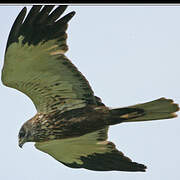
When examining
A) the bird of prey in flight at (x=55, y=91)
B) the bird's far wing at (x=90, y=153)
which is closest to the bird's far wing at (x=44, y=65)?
the bird of prey in flight at (x=55, y=91)

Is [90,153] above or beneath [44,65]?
beneath

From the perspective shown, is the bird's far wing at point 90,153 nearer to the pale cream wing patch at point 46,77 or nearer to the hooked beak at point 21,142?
the hooked beak at point 21,142

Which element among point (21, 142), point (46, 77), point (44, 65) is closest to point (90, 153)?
point (21, 142)

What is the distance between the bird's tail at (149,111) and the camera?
12380 millimetres

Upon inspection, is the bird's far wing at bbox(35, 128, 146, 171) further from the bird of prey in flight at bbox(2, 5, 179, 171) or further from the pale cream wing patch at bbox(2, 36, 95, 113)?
the pale cream wing patch at bbox(2, 36, 95, 113)

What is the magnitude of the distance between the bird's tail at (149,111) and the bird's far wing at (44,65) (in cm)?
64

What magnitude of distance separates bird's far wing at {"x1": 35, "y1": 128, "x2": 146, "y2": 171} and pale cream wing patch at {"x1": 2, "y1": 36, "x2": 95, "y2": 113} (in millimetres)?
979

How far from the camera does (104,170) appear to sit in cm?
1343

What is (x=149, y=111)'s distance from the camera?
491 inches

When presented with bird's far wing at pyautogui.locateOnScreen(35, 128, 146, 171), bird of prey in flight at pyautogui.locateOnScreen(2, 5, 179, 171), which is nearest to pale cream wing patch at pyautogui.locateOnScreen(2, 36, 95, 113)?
bird of prey in flight at pyautogui.locateOnScreen(2, 5, 179, 171)

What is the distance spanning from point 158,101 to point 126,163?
5.13ft

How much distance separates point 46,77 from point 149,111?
2031 mm

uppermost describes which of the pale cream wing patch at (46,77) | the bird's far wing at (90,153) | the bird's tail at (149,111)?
the pale cream wing patch at (46,77)

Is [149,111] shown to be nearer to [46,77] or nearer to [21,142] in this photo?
[46,77]
